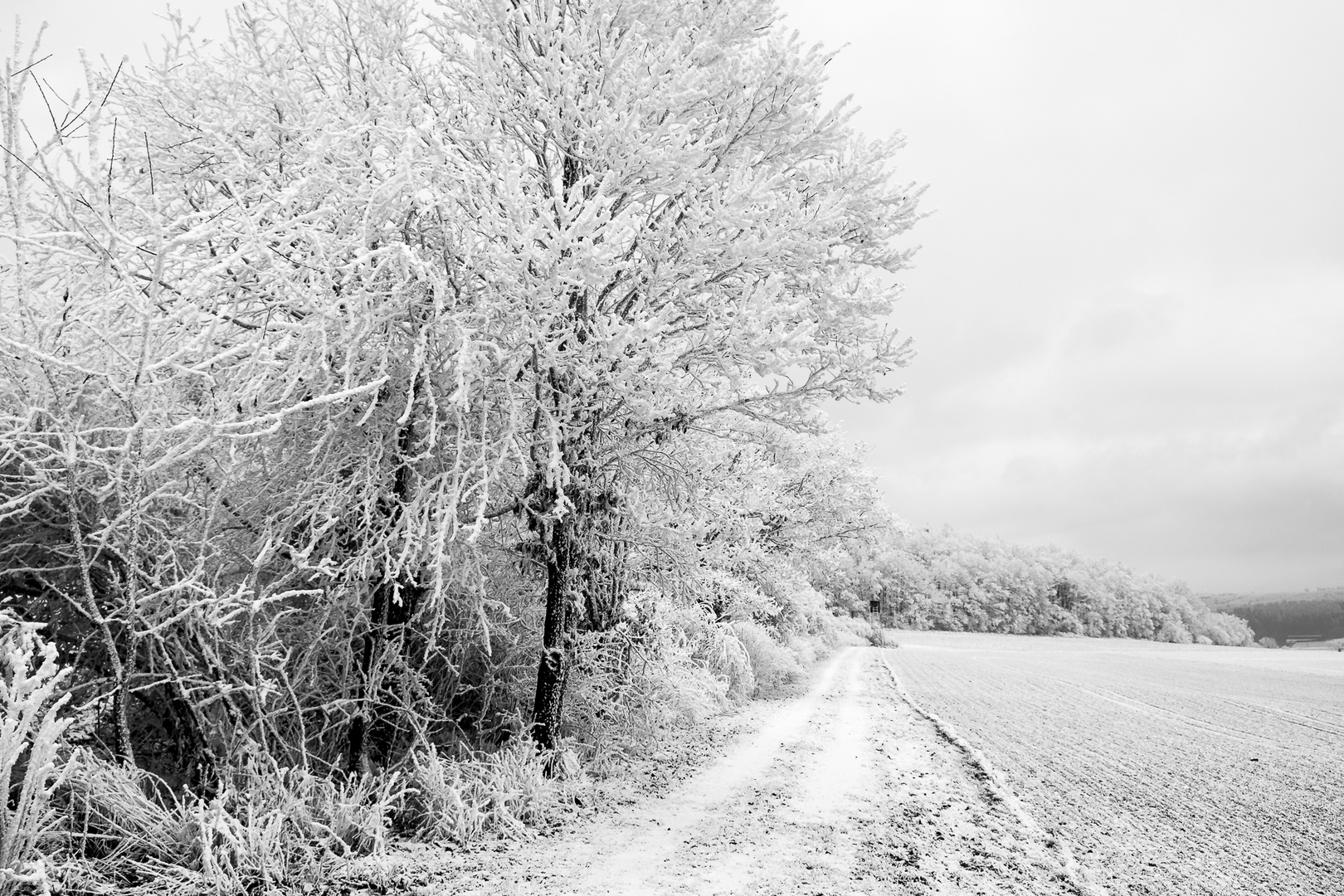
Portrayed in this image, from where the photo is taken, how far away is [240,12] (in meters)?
6.64

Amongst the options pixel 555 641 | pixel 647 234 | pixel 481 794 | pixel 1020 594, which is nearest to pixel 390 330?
pixel 647 234

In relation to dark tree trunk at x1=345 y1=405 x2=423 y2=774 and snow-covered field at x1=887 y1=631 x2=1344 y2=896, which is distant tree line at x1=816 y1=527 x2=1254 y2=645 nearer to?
snow-covered field at x1=887 y1=631 x2=1344 y2=896

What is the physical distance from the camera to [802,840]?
17.1ft

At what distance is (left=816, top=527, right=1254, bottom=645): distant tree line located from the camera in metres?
69.9

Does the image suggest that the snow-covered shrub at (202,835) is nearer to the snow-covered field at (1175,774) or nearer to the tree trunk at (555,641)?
the tree trunk at (555,641)

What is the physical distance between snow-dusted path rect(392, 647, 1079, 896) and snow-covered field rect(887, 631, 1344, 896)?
0.52 metres

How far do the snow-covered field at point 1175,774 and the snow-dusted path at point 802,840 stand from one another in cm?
52

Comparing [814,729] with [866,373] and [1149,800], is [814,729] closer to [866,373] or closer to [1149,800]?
[1149,800]

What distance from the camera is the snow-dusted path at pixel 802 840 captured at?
4336 mm

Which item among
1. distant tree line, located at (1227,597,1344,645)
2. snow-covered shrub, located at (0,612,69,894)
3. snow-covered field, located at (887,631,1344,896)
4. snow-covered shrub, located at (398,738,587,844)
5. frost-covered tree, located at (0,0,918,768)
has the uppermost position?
frost-covered tree, located at (0,0,918,768)

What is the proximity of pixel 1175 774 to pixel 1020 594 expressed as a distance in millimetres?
73015

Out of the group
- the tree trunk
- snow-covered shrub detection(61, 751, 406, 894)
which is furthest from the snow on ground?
the tree trunk

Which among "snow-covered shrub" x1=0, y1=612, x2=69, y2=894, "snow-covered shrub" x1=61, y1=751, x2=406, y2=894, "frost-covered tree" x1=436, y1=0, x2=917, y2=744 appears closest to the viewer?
"snow-covered shrub" x1=0, y1=612, x2=69, y2=894

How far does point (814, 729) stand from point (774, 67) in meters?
8.60
